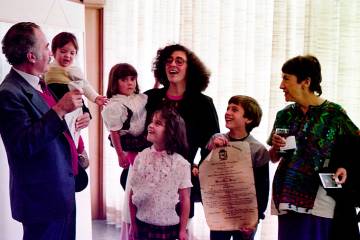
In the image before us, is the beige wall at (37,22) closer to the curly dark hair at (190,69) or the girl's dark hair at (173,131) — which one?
the curly dark hair at (190,69)

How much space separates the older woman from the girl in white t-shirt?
1.43 ft

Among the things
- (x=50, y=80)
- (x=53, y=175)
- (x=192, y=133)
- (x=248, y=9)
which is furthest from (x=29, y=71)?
(x=248, y=9)

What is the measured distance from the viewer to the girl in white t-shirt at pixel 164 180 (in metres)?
2.02

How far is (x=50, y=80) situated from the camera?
1.95m

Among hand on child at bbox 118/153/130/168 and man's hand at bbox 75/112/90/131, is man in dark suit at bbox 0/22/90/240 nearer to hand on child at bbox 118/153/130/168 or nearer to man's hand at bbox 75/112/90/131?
man's hand at bbox 75/112/90/131

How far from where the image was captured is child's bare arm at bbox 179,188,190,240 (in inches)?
80.4

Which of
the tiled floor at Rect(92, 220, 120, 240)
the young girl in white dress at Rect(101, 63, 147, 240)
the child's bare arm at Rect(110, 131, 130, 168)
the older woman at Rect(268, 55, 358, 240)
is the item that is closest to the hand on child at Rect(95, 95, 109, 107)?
the young girl in white dress at Rect(101, 63, 147, 240)

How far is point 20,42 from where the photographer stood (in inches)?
69.7

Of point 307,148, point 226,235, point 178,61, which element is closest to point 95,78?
point 178,61

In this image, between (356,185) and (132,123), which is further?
(132,123)

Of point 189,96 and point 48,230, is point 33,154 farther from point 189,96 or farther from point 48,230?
point 189,96

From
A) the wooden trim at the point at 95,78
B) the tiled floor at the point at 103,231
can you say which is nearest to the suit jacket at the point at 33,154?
the wooden trim at the point at 95,78

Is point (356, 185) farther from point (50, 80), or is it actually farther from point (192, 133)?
point (50, 80)

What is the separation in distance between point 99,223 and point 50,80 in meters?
1.47
